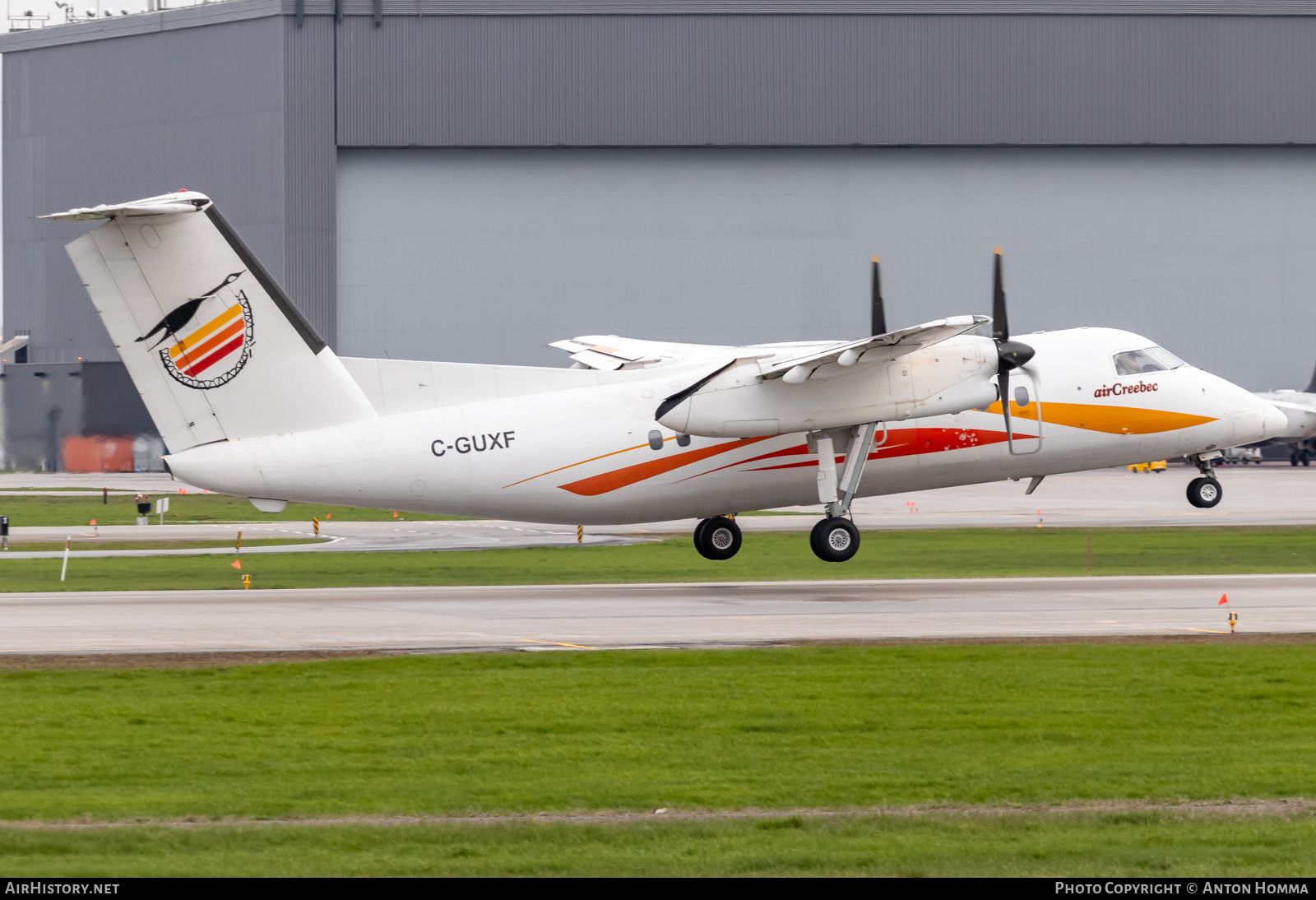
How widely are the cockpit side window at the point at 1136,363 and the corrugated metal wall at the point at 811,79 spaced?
186 feet

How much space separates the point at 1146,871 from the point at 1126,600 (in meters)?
17.9

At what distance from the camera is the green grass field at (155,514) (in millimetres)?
56844

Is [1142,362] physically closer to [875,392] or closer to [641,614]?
[875,392]

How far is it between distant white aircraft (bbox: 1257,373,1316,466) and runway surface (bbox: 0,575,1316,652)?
4418cm

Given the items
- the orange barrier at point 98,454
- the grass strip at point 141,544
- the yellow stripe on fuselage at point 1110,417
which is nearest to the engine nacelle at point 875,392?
the yellow stripe on fuselage at point 1110,417

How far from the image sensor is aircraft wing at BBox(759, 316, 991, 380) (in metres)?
25.2

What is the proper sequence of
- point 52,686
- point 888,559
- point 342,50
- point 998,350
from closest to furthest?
point 52,686 → point 998,350 → point 888,559 → point 342,50

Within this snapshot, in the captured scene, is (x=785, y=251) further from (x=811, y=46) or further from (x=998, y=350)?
(x=998, y=350)

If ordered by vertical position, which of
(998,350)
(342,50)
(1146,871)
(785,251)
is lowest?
(1146,871)

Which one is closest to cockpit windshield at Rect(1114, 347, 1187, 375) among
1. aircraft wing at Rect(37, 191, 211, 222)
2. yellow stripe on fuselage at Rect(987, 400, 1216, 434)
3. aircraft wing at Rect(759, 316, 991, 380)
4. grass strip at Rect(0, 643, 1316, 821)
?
yellow stripe on fuselage at Rect(987, 400, 1216, 434)

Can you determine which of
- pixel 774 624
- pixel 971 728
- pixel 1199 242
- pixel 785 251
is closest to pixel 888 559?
pixel 774 624

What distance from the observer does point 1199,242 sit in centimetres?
8738

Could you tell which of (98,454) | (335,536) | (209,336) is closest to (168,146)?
(98,454)

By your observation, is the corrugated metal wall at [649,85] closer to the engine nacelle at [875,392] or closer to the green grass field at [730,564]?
the green grass field at [730,564]
